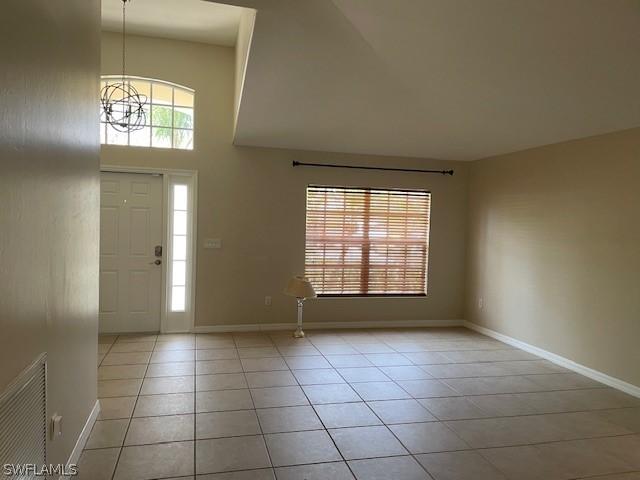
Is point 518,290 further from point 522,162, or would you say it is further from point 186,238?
point 186,238

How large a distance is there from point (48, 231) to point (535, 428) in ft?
10.1

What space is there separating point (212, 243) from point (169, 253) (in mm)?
503

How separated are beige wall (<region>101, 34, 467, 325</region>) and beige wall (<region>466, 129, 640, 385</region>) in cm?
144

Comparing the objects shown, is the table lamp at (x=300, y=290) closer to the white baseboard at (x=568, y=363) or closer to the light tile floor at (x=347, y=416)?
the light tile floor at (x=347, y=416)

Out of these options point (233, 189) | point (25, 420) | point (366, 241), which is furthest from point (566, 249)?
point (25, 420)

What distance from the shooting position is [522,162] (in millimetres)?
4961

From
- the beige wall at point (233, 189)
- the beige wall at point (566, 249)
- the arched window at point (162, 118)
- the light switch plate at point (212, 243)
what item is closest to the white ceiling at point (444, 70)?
the beige wall at point (566, 249)

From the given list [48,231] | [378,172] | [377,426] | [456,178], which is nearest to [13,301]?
[48,231]

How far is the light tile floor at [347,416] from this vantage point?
8.00 ft

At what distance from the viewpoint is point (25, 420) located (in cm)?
159

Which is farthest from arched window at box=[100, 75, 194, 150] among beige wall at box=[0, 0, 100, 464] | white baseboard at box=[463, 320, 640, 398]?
white baseboard at box=[463, 320, 640, 398]

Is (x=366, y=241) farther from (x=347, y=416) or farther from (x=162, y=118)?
(x=347, y=416)

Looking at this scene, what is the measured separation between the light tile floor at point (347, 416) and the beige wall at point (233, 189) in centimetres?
71

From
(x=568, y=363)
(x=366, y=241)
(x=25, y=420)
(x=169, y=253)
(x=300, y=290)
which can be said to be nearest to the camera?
(x=25, y=420)
